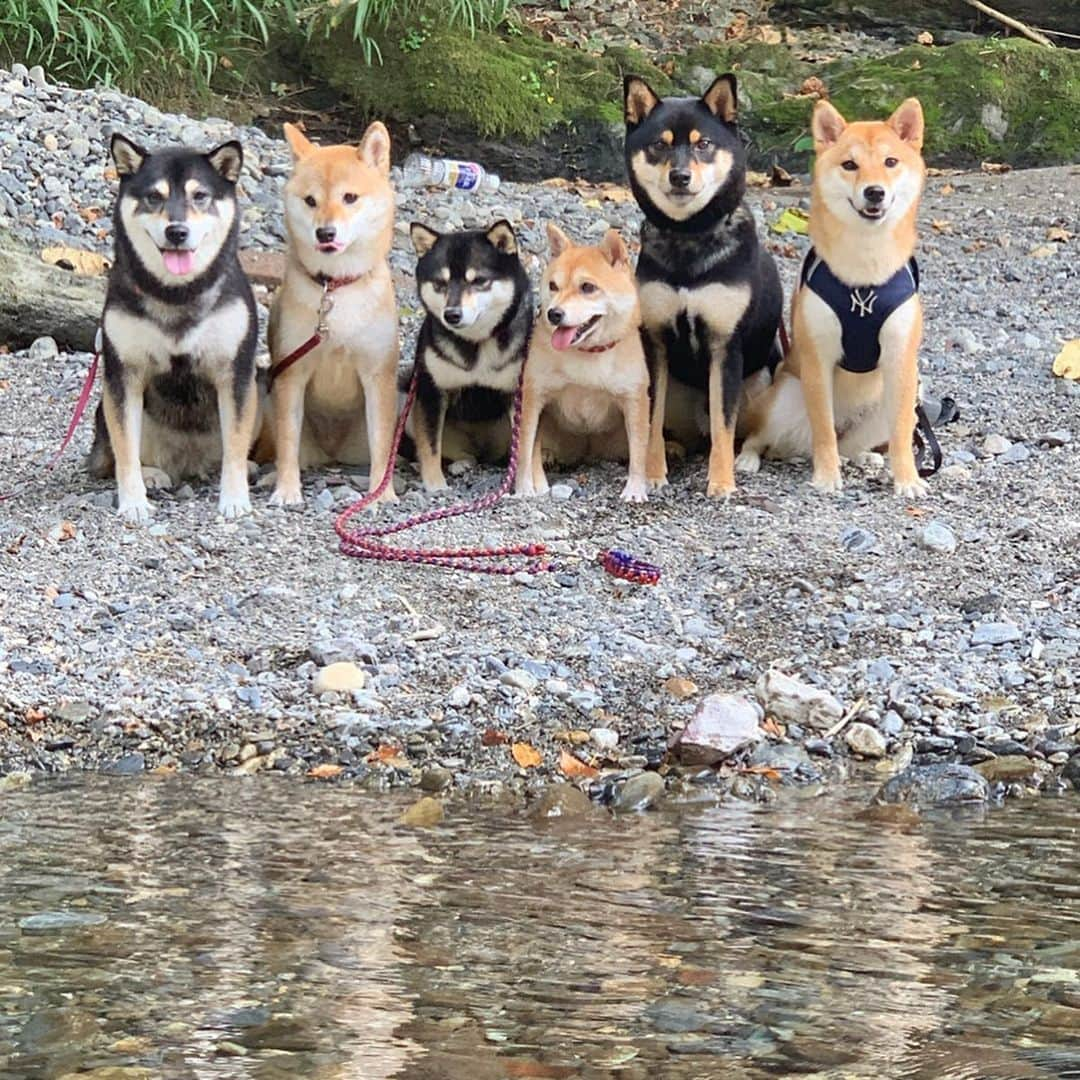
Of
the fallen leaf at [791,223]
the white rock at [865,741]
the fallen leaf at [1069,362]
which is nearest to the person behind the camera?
the white rock at [865,741]

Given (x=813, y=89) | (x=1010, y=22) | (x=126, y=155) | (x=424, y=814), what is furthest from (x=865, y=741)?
(x=1010, y=22)

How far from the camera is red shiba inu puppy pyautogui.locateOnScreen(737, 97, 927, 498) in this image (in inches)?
218

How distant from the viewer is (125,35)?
11156 mm

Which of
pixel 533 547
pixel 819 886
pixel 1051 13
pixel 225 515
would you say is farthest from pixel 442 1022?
pixel 1051 13

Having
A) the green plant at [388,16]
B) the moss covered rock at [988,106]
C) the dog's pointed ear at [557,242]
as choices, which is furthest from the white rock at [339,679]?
the moss covered rock at [988,106]

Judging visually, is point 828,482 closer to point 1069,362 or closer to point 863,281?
point 863,281

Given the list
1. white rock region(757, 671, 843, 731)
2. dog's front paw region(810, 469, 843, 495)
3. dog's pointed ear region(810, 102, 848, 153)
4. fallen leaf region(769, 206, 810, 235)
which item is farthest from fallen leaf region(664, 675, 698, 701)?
fallen leaf region(769, 206, 810, 235)

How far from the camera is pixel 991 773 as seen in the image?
3.80 meters

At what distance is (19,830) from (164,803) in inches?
13.2

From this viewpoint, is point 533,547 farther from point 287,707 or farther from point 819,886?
point 819,886

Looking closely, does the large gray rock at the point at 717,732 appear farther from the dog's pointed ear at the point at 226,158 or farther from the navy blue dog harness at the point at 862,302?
the dog's pointed ear at the point at 226,158

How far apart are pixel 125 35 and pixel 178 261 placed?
654cm

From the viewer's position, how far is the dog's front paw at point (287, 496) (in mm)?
5711

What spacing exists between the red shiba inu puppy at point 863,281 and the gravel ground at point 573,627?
0.23 m
